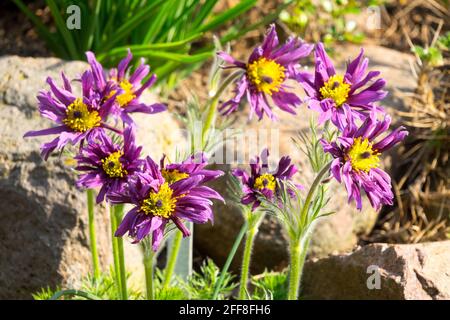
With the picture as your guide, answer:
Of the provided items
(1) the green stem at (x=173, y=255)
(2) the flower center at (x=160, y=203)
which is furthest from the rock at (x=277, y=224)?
(2) the flower center at (x=160, y=203)

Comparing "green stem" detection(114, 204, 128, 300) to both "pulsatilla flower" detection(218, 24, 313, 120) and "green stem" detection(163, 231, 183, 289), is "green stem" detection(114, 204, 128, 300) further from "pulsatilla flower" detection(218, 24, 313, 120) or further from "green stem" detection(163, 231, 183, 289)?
"pulsatilla flower" detection(218, 24, 313, 120)

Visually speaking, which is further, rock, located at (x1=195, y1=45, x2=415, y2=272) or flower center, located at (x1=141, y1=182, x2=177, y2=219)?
rock, located at (x1=195, y1=45, x2=415, y2=272)

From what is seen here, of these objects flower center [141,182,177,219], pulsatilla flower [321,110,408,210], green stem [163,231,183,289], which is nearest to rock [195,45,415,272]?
green stem [163,231,183,289]

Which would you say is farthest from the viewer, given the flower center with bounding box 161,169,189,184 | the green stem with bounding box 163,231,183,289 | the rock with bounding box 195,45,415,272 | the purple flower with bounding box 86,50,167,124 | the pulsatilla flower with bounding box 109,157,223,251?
the rock with bounding box 195,45,415,272

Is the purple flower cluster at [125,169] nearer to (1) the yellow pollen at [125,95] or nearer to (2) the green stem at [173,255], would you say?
(1) the yellow pollen at [125,95]

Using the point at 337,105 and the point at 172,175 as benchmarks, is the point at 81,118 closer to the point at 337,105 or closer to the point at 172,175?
the point at 172,175

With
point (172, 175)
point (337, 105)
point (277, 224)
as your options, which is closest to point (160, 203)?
point (172, 175)
